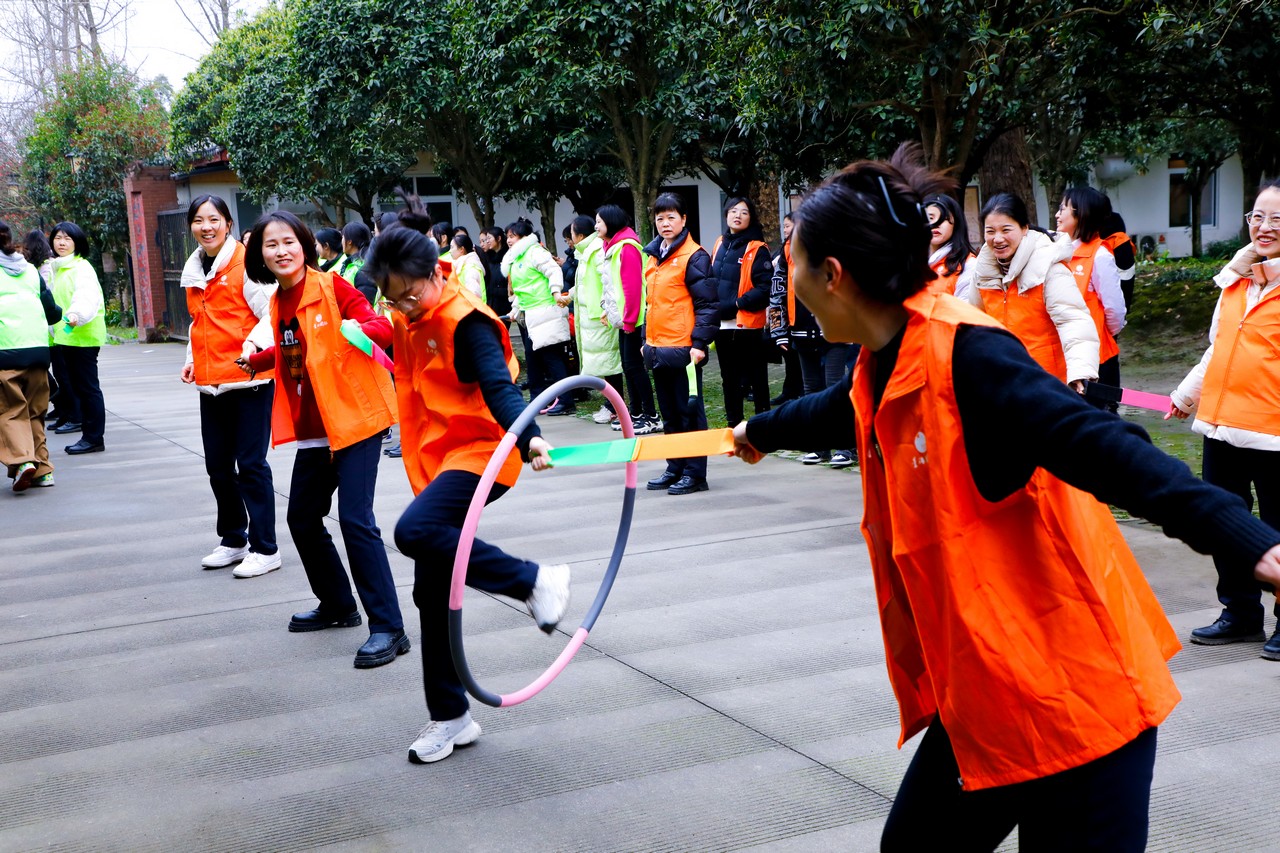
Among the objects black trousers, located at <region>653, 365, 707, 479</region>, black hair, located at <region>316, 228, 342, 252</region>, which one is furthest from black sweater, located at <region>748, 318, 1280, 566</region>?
black hair, located at <region>316, 228, 342, 252</region>

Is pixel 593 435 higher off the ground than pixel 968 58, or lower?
lower

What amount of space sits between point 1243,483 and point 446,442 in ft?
11.0

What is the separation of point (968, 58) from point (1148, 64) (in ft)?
13.8

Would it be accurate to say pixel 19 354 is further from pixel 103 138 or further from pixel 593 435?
pixel 103 138

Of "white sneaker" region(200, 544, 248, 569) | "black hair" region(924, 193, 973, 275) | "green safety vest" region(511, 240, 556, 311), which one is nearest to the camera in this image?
"black hair" region(924, 193, 973, 275)

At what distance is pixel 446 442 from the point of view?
4.20m

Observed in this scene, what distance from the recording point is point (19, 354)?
9531 millimetres

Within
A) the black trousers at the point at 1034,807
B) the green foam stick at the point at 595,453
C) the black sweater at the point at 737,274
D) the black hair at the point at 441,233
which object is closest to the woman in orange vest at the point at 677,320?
the black sweater at the point at 737,274

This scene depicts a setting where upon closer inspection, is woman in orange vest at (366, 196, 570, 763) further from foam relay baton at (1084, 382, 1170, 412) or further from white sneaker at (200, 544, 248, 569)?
white sneaker at (200, 544, 248, 569)

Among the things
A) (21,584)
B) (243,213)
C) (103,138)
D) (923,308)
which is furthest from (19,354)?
(103,138)

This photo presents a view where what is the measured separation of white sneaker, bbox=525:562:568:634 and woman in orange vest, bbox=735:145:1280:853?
1937 millimetres

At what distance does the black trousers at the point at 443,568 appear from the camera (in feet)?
12.8

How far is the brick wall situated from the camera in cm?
2739

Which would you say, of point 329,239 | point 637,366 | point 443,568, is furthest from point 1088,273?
point 329,239
